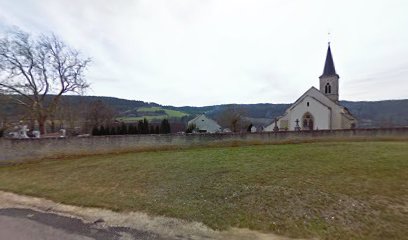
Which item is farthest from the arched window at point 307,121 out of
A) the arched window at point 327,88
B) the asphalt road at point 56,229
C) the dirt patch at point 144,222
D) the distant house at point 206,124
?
the asphalt road at point 56,229

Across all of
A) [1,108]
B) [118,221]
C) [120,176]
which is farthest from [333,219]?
[1,108]

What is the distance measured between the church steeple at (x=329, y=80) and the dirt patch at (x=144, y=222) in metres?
46.0

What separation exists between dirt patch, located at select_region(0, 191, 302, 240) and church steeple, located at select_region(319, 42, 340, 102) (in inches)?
1810

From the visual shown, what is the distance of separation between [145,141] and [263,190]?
1473cm

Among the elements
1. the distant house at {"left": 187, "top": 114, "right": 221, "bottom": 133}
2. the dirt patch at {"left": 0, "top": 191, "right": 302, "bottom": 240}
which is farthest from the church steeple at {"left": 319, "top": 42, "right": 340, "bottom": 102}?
the dirt patch at {"left": 0, "top": 191, "right": 302, "bottom": 240}

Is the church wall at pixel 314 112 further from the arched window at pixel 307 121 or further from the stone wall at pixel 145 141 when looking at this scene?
the stone wall at pixel 145 141

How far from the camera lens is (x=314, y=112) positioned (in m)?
40.4

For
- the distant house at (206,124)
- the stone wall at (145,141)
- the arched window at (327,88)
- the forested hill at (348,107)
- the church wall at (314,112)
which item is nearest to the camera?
the stone wall at (145,141)

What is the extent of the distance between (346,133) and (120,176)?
1986 centimetres

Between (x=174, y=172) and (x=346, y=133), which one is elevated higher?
(x=346, y=133)

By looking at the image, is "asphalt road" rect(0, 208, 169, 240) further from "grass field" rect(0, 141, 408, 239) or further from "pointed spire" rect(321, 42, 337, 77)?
"pointed spire" rect(321, 42, 337, 77)

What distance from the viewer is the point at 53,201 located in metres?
9.88

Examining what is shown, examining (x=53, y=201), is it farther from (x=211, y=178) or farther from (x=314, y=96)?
(x=314, y=96)

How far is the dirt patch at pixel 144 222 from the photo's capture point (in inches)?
253
